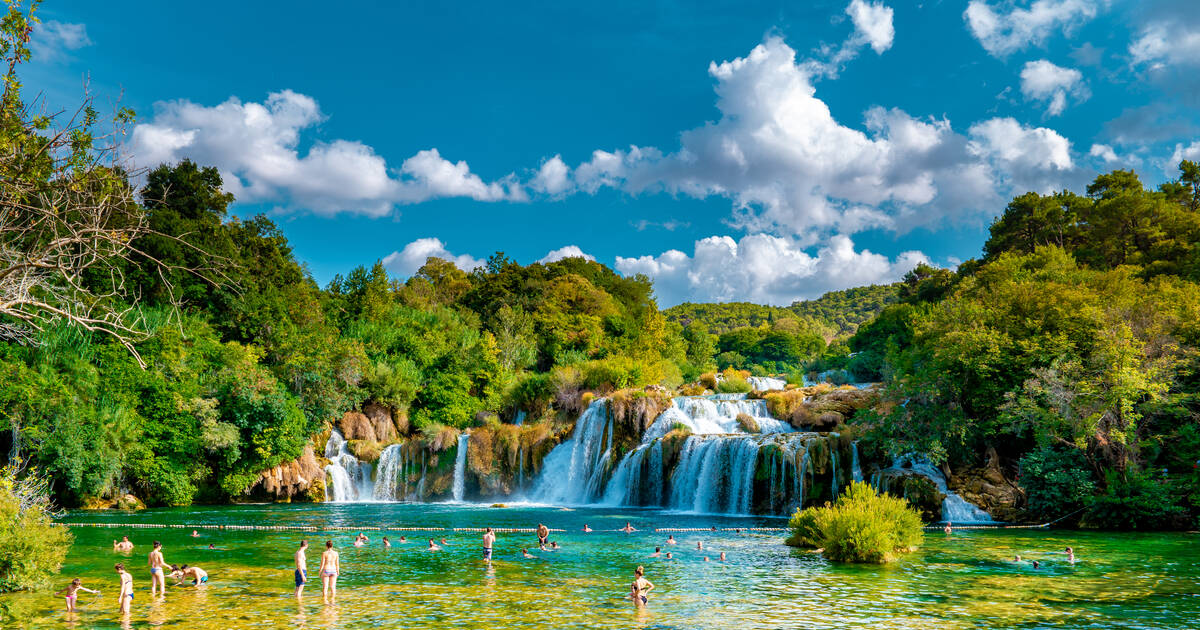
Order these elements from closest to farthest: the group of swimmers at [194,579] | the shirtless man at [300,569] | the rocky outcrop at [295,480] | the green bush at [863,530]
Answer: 1. the group of swimmers at [194,579]
2. the shirtless man at [300,569]
3. the green bush at [863,530]
4. the rocky outcrop at [295,480]

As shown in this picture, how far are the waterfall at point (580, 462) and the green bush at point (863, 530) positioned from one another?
1931 cm

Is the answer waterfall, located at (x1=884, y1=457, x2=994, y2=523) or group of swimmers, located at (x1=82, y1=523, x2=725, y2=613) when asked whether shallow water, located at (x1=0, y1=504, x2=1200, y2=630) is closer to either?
group of swimmers, located at (x1=82, y1=523, x2=725, y2=613)

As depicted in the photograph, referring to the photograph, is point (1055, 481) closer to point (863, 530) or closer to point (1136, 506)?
point (1136, 506)

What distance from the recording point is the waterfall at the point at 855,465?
31438 millimetres

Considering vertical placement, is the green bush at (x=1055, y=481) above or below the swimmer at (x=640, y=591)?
above

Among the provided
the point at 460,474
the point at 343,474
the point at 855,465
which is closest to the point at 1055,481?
the point at 855,465

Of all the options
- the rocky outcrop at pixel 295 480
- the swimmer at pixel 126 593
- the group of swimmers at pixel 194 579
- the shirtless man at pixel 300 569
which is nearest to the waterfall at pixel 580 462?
the rocky outcrop at pixel 295 480

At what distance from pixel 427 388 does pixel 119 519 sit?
21.1m

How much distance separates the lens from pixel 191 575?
17.2 metres

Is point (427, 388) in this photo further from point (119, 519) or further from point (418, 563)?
point (418, 563)

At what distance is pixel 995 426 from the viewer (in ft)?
99.4

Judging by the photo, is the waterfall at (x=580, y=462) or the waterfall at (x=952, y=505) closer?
the waterfall at (x=952, y=505)

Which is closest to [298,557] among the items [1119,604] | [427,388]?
[1119,604]

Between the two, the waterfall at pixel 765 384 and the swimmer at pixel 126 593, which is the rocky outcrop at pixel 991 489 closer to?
the swimmer at pixel 126 593
